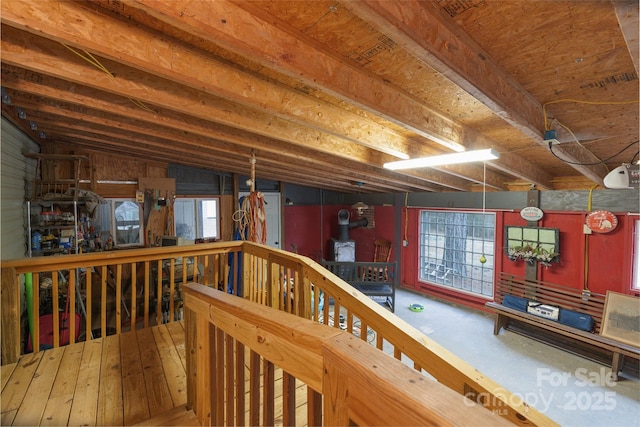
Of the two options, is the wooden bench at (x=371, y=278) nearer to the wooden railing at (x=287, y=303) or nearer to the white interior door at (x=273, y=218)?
the white interior door at (x=273, y=218)

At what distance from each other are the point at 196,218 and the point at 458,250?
6031mm

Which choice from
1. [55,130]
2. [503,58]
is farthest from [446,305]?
[55,130]

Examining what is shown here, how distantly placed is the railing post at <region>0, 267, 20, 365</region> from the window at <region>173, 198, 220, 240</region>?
454 cm

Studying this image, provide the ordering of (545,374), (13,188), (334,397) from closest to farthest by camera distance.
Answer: (334,397)
(13,188)
(545,374)

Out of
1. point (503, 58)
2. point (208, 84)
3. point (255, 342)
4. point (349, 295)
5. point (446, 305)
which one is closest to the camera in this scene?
point (255, 342)

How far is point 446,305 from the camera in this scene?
258 inches

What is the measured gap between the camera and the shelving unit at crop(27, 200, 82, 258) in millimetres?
4098

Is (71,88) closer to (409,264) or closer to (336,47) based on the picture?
(336,47)

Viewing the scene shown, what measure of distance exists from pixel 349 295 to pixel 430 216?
6.11m

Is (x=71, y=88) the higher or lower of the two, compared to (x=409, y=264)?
higher

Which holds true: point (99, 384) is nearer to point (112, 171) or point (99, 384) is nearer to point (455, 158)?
point (455, 158)

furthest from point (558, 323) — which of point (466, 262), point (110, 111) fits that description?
point (110, 111)

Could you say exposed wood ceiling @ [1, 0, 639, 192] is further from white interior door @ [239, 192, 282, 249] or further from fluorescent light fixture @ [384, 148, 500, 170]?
white interior door @ [239, 192, 282, 249]

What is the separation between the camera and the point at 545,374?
3959 millimetres
